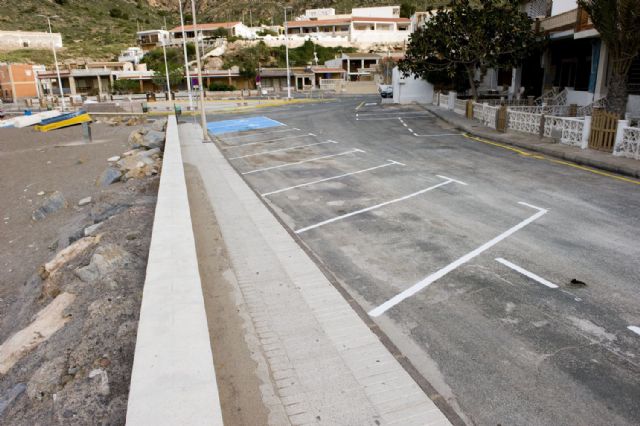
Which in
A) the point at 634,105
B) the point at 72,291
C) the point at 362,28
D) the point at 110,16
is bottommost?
the point at 72,291

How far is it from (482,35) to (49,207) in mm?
26464

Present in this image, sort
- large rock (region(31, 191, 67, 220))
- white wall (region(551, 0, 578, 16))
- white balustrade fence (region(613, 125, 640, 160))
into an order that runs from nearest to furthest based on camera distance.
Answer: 1. large rock (region(31, 191, 67, 220))
2. white balustrade fence (region(613, 125, 640, 160))
3. white wall (region(551, 0, 578, 16))

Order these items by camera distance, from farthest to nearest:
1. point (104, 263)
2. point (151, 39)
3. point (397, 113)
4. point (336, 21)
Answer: point (151, 39), point (336, 21), point (397, 113), point (104, 263)

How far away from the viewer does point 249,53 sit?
100m

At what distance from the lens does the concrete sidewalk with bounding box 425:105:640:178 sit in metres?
15.0

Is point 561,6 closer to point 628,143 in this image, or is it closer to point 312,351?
point 628,143

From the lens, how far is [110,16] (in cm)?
14775

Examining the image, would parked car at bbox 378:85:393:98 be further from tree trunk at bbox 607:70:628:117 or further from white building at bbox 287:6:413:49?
white building at bbox 287:6:413:49

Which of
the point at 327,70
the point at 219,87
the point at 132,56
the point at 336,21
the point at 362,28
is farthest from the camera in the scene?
the point at 336,21

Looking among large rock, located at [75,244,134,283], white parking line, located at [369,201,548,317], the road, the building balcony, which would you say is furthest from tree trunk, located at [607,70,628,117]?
large rock, located at [75,244,134,283]


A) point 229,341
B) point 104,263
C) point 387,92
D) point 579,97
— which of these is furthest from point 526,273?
point 387,92

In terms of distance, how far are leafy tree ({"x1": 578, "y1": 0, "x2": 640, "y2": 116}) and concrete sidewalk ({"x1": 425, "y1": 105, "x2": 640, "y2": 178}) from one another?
8.12 ft

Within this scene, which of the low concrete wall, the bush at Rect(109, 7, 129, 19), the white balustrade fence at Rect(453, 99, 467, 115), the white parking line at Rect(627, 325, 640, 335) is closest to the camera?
the low concrete wall

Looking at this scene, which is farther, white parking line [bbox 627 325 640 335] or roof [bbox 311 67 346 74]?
roof [bbox 311 67 346 74]
